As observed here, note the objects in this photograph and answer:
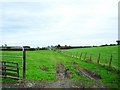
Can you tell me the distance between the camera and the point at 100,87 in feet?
58.4

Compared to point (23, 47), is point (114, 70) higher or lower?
lower

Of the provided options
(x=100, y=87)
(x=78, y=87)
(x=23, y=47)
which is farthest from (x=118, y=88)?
(x=23, y=47)

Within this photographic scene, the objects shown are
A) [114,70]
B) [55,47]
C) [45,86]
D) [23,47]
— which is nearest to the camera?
[45,86]

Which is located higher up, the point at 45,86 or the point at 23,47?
the point at 23,47

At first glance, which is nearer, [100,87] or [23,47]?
[100,87]

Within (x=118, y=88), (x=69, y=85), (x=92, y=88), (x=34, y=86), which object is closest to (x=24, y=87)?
(x=34, y=86)

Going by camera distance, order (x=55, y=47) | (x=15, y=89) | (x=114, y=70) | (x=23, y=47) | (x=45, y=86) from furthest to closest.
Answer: (x=55, y=47) < (x=114, y=70) < (x=23, y=47) < (x=45, y=86) < (x=15, y=89)

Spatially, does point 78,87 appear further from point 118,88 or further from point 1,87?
point 1,87

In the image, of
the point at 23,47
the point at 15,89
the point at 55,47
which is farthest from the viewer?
the point at 55,47

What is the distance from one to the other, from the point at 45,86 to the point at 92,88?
Result: 311 centimetres

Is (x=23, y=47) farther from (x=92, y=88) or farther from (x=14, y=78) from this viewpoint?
(x=92, y=88)

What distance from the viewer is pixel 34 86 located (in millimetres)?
17500

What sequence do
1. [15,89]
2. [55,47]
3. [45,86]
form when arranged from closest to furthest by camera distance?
[15,89] → [45,86] → [55,47]

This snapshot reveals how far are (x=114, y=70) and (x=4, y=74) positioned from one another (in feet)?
45.1
